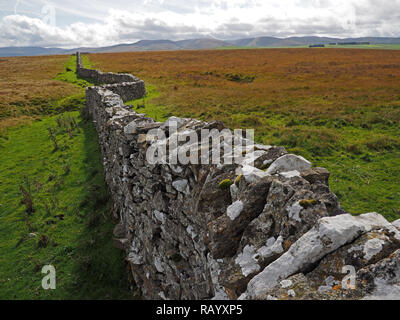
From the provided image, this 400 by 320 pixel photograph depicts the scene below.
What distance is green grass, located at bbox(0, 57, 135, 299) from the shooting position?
24.0ft

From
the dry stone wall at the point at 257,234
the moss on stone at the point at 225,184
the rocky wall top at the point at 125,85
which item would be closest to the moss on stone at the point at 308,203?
the dry stone wall at the point at 257,234

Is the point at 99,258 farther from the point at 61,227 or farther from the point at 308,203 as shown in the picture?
the point at 308,203

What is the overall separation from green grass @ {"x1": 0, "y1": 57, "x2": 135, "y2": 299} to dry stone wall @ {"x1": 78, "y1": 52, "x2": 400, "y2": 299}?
208cm

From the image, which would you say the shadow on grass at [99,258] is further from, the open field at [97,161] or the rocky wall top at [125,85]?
the rocky wall top at [125,85]

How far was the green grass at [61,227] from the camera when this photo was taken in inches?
288

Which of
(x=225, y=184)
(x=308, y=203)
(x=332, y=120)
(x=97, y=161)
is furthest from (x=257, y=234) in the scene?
(x=332, y=120)

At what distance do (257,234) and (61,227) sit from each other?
8727 millimetres

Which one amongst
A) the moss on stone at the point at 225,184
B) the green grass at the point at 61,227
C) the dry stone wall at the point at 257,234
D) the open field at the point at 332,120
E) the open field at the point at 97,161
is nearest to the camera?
the dry stone wall at the point at 257,234

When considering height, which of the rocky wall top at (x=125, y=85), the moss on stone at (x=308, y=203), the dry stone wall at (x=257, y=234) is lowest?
the dry stone wall at (x=257, y=234)

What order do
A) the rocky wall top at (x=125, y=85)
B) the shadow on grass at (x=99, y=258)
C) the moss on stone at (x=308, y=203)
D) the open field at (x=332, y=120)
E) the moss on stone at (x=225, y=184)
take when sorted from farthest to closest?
the rocky wall top at (x=125, y=85), the open field at (x=332, y=120), the shadow on grass at (x=99, y=258), the moss on stone at (x=225, y=184), the moss on stone at (x=308, y=203)

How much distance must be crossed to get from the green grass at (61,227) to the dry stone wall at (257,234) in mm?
2079

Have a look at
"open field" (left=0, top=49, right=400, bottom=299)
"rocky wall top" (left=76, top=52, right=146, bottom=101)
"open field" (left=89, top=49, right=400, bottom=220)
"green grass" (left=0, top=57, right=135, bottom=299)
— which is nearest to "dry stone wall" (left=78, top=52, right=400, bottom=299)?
"green grass" (left=0, top=57, right=135, bottom=299)

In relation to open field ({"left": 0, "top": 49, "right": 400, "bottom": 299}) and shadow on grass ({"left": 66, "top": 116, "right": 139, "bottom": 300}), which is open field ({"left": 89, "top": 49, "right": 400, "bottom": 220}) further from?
shadow on grass ({"left": 66, "top": 116, "right": 139, "bottom": 300})

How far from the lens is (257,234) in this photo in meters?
3.19
